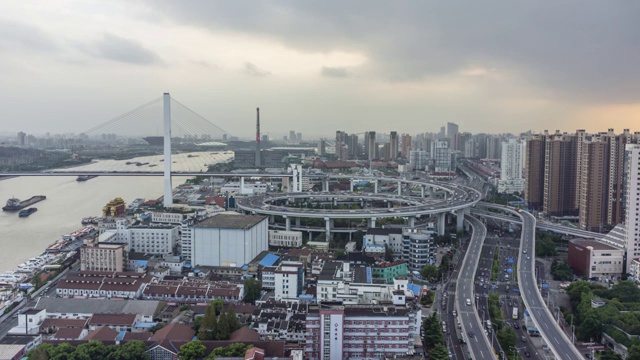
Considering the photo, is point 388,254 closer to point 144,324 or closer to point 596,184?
point 144,324

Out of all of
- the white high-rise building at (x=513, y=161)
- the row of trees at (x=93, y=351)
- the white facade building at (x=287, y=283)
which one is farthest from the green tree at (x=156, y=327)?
the white high-rise building at (x=513, y=161)

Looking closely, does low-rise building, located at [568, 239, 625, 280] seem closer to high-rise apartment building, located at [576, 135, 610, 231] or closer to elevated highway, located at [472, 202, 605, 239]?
elevated highway, located at [472, 202, 605, 239]

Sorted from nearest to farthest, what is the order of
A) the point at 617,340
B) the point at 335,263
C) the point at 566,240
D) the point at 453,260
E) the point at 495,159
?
the point at 617,340, the point at 335,263, the point at 453,260, the point at 566,240, the point at 495,159

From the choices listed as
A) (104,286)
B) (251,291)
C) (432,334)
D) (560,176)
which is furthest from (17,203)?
(560,176)

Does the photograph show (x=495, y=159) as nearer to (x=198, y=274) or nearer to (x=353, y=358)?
(x=198, y=274)

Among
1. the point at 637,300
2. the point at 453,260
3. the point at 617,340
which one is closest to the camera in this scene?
the point at 617,340

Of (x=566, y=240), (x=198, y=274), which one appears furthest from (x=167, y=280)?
(x=566, y=240)
